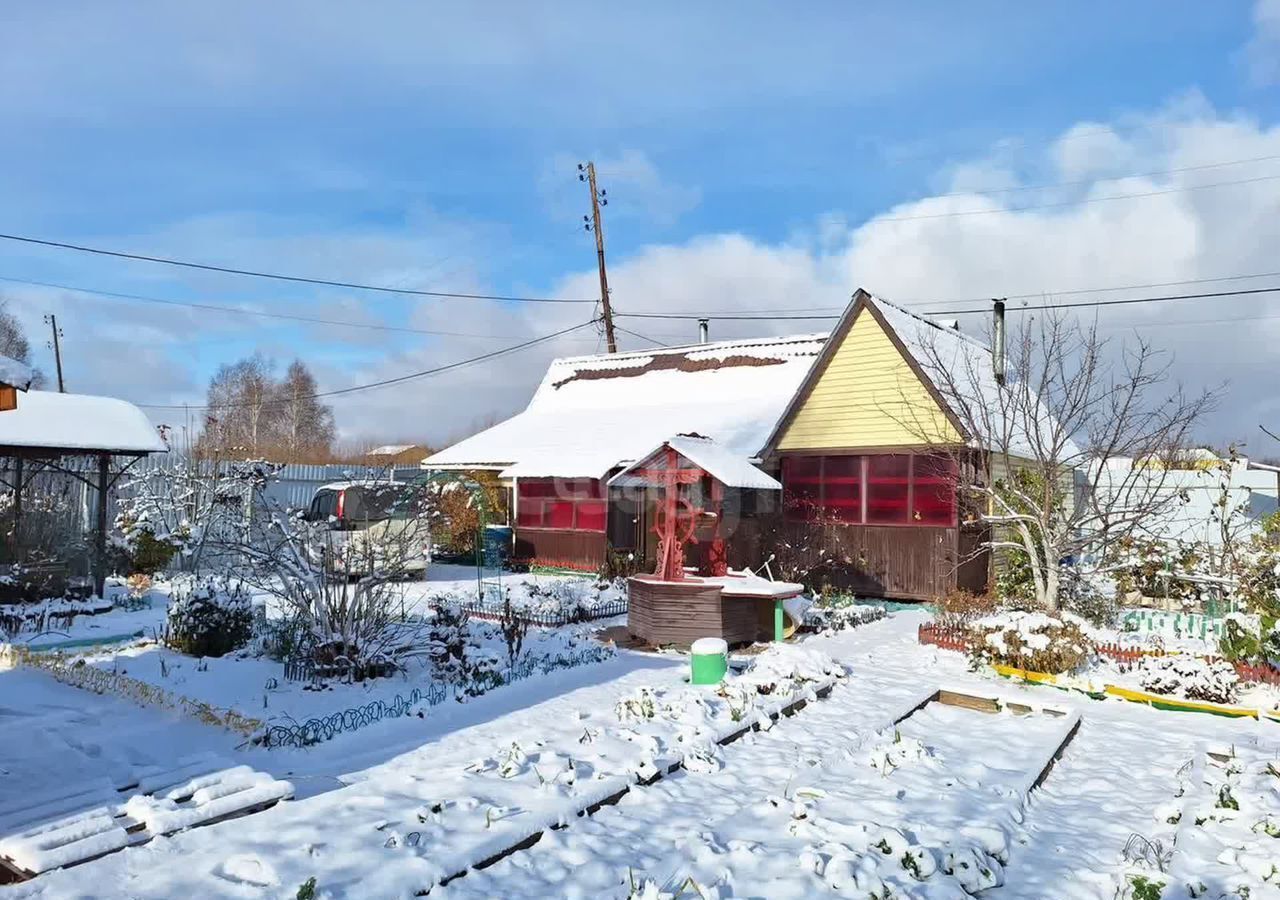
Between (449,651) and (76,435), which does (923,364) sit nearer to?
(449,651)

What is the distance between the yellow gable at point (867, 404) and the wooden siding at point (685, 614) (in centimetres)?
623

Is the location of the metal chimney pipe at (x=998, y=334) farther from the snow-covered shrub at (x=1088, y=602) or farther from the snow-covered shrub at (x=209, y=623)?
the snow-covered shrub at (x=209, y=623)

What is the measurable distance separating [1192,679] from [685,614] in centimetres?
600

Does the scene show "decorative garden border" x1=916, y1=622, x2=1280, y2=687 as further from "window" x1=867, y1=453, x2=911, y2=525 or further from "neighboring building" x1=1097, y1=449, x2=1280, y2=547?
"neighboring building" x1=1097, y1=449, x2=1280, y2=547

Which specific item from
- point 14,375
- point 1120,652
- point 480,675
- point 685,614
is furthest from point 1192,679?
point 14,375

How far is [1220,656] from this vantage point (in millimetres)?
9875

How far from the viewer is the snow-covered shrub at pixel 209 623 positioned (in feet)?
34.6

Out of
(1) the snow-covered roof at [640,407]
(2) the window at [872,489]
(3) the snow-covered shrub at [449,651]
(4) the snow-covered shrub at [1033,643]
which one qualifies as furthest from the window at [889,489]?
(3) the snow-covered shrub at [449,651]

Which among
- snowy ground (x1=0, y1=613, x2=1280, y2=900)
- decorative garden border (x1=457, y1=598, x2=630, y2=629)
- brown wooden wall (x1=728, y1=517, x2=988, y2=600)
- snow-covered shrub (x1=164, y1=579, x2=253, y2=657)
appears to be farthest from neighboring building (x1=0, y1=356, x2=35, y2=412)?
brown wooden wall (x1=728, y1=517, x2=988, y2=600)

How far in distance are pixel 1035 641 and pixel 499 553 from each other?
1394cm

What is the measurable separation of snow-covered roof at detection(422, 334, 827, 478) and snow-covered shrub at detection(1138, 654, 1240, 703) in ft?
31.3

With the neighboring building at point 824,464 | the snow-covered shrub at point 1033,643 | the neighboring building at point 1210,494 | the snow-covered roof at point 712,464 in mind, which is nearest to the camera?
the snow-covered shrub at point 1033,643

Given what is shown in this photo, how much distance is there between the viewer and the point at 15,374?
623cm

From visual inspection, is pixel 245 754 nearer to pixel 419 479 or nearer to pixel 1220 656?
pixel 1220 656
